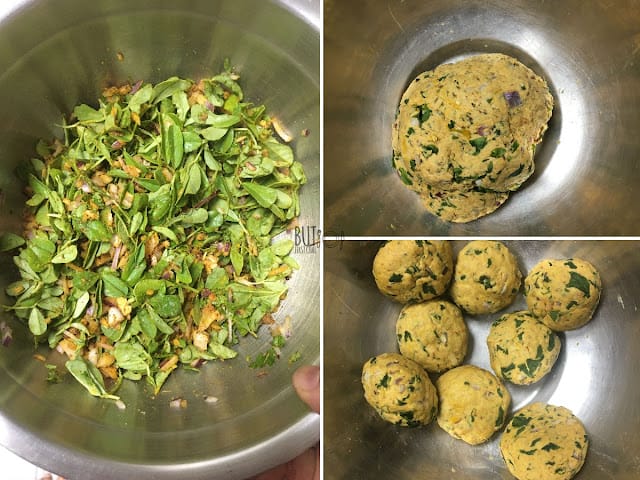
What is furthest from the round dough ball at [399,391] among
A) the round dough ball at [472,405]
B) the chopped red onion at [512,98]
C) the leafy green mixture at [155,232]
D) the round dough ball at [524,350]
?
the chopped red onion at [512,98]

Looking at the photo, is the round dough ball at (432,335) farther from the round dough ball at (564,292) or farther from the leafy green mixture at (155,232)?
the leafy green mixture at (155,232)

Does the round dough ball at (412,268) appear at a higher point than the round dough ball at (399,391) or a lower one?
higher

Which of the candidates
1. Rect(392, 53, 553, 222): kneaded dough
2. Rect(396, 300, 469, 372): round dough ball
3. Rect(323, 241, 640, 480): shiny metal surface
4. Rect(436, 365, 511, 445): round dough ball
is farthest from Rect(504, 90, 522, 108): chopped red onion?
Rect(436, 365, 511, 445): round dough ball

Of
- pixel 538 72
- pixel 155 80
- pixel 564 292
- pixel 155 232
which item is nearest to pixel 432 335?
pixel 564 292

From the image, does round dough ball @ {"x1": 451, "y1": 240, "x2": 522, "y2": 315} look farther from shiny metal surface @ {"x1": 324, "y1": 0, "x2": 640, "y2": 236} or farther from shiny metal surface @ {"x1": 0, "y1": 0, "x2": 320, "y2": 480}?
shiny metal surface @ {"x1": 0, "y1": 0, "x2": 320, "y2": 480}

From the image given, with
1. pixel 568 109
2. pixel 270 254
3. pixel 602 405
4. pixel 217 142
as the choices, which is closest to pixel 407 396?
pixel 602 405

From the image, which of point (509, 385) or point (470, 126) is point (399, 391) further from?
point (470, 126)
